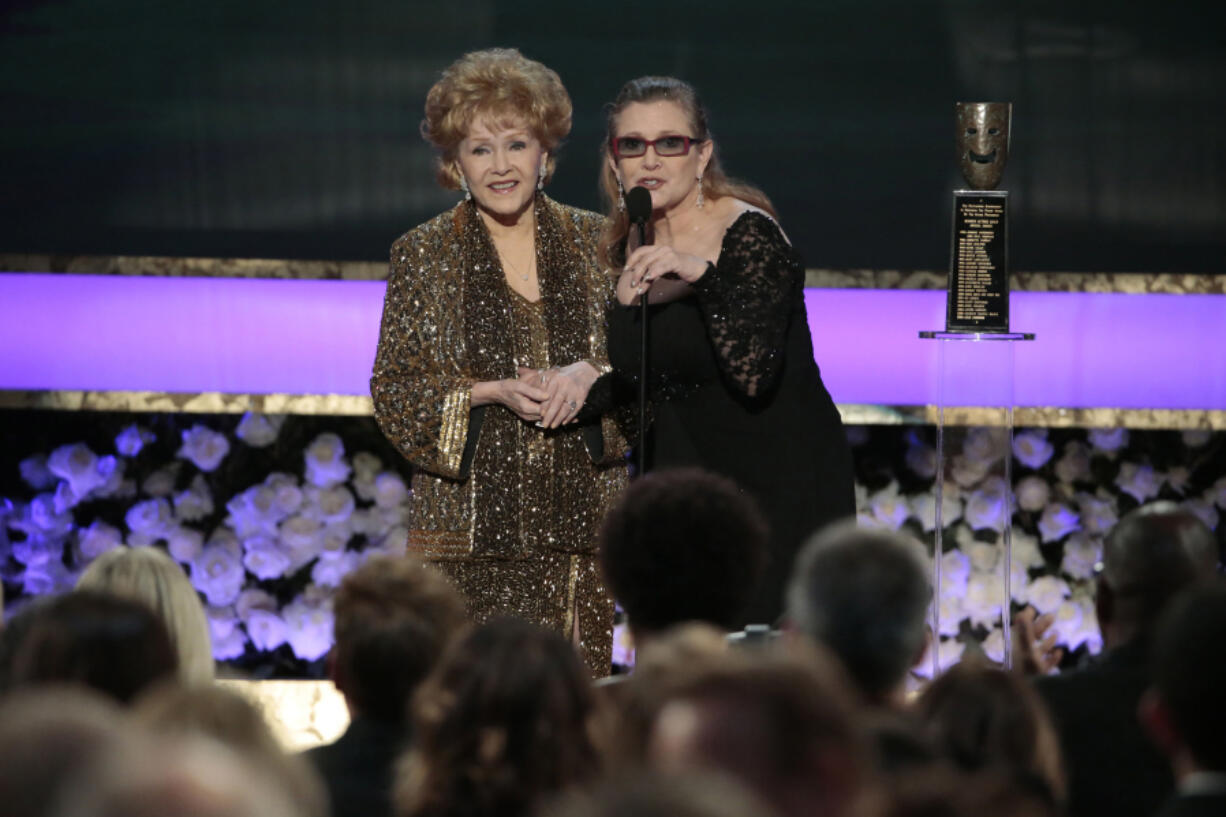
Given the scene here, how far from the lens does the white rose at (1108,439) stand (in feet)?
18.1

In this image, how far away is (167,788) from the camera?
1101 millimetres

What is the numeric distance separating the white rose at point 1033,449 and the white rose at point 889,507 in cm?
41

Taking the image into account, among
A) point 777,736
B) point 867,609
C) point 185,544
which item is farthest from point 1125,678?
point 185,544

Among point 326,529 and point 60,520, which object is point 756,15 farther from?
point 60,520

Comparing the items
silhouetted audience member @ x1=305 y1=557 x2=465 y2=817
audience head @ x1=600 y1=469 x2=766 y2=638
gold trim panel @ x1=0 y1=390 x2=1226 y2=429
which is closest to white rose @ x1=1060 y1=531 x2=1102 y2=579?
gold trim panel @ x1=0 y1=390 x2=1226 y2=429

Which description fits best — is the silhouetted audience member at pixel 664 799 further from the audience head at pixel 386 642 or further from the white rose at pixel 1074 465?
the white rose at pixel 1074 465

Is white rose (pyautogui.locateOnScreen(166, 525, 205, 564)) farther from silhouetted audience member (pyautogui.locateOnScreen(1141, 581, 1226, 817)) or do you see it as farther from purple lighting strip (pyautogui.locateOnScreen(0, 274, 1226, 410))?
silhouetted audience member (pyautogui.locateOnScreen(1141, 581, 1226, 817))

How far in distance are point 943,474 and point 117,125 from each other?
294cm

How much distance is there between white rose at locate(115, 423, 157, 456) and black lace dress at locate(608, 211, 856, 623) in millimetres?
2371

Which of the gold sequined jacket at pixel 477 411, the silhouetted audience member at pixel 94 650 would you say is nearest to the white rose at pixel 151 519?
the gold sequined jacket at pixel 477 411

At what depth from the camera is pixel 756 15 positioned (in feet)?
18.3

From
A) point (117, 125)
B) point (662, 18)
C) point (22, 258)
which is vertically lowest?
point (22, 258)

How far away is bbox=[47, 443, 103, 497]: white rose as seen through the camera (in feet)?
18.2

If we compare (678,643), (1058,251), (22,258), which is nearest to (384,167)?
(22,258)
